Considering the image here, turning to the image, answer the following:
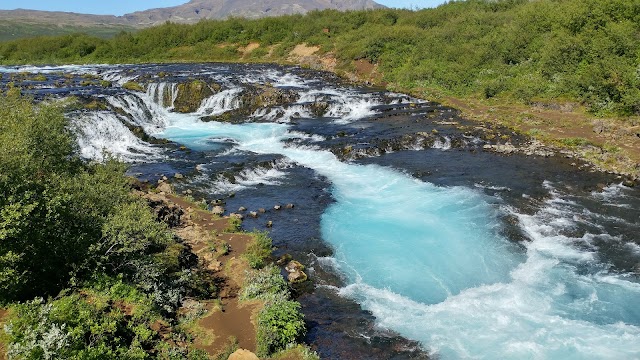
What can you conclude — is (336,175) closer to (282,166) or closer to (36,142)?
(282,166)

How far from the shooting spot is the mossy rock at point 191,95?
4472 cm

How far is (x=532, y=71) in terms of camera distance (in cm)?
4581

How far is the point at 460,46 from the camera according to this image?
56125 mm

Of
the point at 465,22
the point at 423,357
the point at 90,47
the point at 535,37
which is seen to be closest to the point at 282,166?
the point at 423,357

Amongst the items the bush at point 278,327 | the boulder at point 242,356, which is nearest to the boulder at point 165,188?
the bush at point 278,327

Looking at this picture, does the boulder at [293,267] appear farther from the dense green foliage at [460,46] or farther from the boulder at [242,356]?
the dense green foliage at [460,46]

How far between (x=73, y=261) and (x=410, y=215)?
15.5m

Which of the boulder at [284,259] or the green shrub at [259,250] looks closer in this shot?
the green shrub at [259,250]

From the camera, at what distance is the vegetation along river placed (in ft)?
45.3

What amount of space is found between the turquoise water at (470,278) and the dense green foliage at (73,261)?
22.1 feet

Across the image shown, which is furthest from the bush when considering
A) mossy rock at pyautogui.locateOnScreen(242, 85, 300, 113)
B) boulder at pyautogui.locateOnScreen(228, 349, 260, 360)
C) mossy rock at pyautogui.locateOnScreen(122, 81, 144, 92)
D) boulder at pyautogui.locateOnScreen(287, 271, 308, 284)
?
mossy rock at pyautogui.locateOnScreen(122, 81, 144, 92)

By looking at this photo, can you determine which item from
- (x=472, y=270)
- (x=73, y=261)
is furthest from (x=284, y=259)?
(x=73, y=261)

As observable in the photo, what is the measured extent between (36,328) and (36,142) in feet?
25.4

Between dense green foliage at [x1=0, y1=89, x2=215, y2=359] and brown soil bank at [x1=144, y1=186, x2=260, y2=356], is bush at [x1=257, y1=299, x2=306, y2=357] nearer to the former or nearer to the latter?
brown soil bank at [x1=144, y1=186, x2=260, y2=356]
